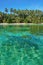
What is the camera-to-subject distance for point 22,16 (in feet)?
291

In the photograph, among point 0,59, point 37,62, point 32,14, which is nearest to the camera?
point 37,62

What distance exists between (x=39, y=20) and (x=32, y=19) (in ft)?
11.3

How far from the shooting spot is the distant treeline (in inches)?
3095

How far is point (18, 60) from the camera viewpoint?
337 inches

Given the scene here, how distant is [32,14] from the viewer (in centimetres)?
8881

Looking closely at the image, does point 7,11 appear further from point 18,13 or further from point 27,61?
point 27,61

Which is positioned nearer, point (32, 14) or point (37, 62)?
point (37, 62)

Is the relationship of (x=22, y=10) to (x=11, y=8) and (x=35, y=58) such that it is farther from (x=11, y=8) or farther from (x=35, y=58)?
Answer: (x=35, y=58)

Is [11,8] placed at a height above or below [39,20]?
above

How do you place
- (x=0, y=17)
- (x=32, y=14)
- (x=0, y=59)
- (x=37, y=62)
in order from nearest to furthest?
(x=37, y=62)
(x=0, y=59)
(x=0, y=17)
(x=32, y=14)

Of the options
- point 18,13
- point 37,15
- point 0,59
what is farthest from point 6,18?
point 0,59

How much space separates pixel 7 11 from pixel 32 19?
17.9 meters

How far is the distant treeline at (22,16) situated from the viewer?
7862 centimetres

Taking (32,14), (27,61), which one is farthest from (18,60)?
(32,14)
